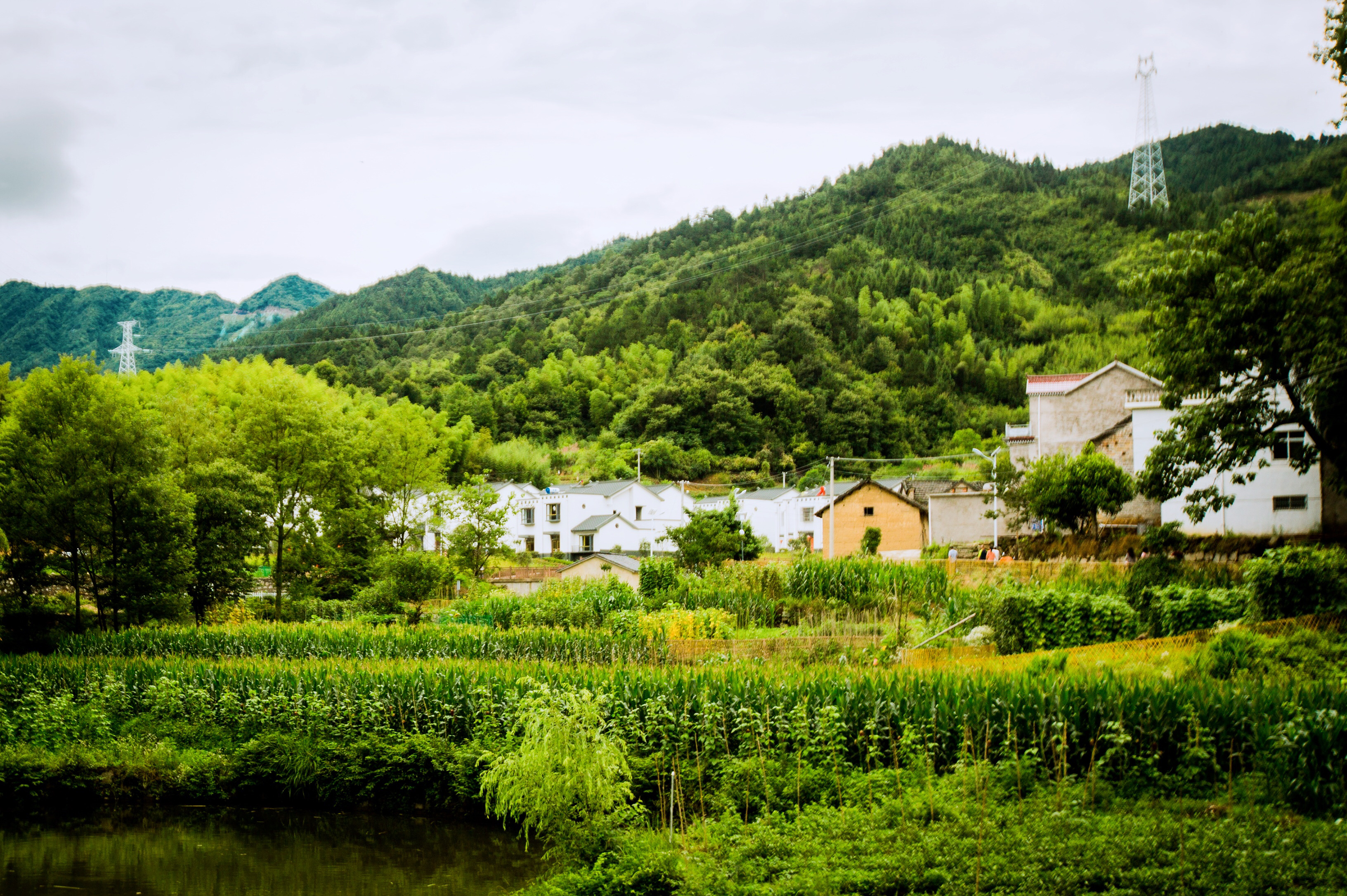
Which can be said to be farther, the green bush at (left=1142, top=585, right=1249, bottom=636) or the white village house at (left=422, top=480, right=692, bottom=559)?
the white village house at (left=422, top=480, right=692, bottom=559)

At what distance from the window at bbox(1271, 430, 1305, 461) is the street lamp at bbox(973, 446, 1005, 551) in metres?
8.16

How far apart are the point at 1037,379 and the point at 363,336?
212 feet

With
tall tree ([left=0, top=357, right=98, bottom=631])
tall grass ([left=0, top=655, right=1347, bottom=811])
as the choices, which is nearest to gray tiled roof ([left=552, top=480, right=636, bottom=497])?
tall tree ([left=0, top=357, right=98, bottom=631])

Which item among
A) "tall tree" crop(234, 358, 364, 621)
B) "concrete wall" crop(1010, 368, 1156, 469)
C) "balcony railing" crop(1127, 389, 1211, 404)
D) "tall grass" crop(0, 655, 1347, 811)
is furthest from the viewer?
"concrete wall" crop(1010, 368, 1156, 469)

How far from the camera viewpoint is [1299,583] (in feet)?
47.2

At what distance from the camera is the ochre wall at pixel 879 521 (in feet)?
127

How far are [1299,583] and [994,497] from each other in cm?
1975

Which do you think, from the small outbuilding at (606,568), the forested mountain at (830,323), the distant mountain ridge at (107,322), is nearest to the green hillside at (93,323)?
the distant mountain ridge at (107,322)

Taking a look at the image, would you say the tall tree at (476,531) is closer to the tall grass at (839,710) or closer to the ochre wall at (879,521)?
the ochre wall at (879,521)

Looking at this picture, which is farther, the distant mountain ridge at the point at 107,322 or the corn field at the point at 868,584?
the distant mountain ridge at the point at 107,322

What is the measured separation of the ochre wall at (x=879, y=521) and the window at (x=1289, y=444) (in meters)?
17.0

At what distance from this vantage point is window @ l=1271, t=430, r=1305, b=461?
74.3 ft

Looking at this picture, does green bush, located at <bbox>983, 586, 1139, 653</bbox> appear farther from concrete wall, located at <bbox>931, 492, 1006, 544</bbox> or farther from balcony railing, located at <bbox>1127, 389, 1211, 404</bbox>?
concrete wall, located at <bbox>931, 492, 1006, 544</bbox>

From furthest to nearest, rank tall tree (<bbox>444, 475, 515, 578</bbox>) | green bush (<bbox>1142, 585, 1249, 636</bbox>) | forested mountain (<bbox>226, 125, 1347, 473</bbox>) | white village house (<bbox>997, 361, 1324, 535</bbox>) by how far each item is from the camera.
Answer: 1. forested mountain (<bbox>226, 125, 1347, 473</bbox>)
2. tall tree (<bbox>444, 475, 515, 578</bbox>)
3. white village house (<bbox>997, 361, 1324, 535</bbox>)
4. green bush (<bbox>1142, 585, 1249, 636</bbox>)
